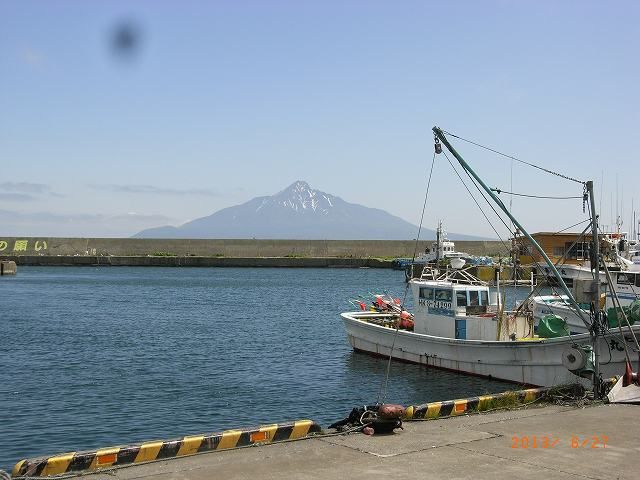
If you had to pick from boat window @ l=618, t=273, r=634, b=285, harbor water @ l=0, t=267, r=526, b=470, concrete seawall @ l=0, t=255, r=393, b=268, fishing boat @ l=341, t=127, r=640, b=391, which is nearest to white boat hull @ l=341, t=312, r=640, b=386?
fishing boat @ l=341, t=127, r=640, b=391

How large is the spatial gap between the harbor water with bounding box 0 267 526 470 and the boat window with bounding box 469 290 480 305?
8.13ft

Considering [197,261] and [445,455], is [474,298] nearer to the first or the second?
[445,455]

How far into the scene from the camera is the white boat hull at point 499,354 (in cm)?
1967

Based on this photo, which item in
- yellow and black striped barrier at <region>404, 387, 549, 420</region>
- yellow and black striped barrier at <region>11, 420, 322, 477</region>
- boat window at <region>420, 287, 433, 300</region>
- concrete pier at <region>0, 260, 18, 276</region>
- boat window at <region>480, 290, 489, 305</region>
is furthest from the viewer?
concrete pier at <region>0, 260, 18, 276</region>

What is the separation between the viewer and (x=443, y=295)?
2489 centimetres

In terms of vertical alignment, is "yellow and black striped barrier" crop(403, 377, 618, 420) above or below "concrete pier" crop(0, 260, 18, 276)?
below

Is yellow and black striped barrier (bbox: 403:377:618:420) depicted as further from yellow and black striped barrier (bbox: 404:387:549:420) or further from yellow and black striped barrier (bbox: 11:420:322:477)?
yellow and black striped barrier (bbox: 11:420:322:477)

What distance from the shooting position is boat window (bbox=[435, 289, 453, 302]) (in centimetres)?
2468

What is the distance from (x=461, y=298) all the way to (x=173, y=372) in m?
10.3

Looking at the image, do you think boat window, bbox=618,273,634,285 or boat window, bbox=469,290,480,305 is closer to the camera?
boat window, bbox=469,290,480,305

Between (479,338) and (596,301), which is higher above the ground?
(596,301)

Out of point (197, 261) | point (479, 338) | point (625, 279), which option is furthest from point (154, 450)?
point (197, 261)

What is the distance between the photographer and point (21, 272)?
303ft

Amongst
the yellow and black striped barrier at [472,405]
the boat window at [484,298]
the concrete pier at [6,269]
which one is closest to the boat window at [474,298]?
the boat window at [484,298]
